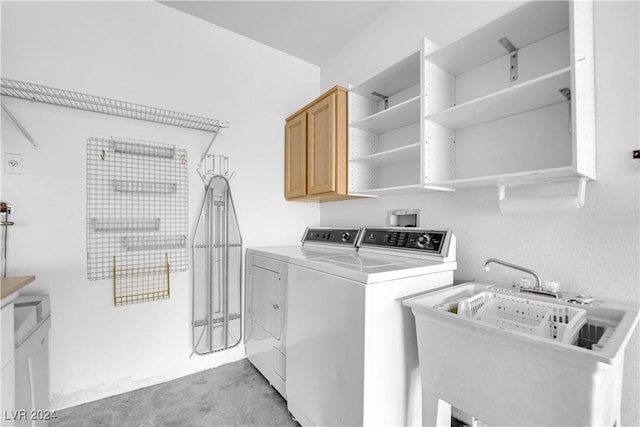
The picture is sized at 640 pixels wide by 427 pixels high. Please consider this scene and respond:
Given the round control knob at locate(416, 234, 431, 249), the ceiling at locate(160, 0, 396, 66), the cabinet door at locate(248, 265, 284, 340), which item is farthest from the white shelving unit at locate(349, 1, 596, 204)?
the cabinet door at locate(248, 265, 284, 340)

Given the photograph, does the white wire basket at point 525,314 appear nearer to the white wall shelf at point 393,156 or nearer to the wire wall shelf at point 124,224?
the white wall shelf at point 393,156

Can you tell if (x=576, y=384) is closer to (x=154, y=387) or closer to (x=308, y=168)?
(x=308, y=168)

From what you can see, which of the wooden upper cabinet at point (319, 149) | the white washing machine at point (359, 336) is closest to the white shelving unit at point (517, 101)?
the white washing machine at point (359, 336)

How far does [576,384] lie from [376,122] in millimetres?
1753

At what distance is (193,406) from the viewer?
1.80 m

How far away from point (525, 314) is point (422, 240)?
1.94 feet

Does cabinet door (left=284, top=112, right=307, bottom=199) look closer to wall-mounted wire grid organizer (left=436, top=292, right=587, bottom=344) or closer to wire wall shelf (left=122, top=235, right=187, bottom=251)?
wire wall shelf (left=122, top=235, right=187, bottom=251)

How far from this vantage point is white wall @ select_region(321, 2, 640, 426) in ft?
3.63

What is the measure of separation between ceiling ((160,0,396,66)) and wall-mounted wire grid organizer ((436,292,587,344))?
7.48ft

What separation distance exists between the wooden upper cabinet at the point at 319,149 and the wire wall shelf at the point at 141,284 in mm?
1243

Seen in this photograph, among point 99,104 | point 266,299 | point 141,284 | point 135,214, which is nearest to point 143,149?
point 99,104

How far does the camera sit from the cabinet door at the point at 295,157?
241 cm

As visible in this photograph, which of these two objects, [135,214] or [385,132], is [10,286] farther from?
[385,132]

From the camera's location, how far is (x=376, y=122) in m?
2.03
